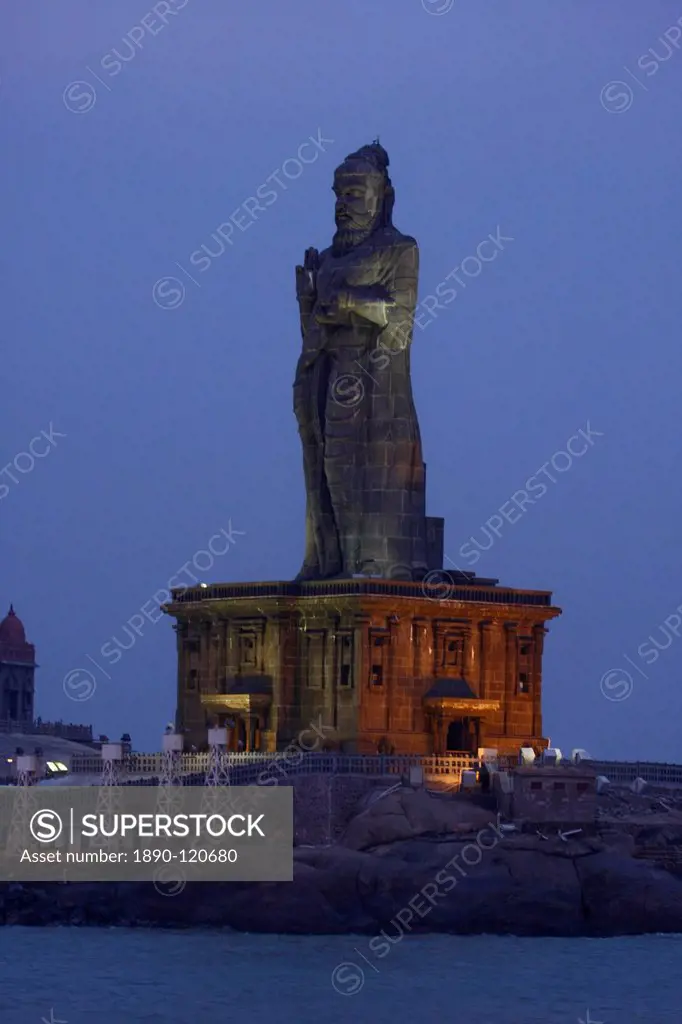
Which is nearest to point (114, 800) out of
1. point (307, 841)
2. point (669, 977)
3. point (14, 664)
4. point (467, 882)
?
point (307, 841)

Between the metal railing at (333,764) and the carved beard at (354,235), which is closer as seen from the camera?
the metal railing at (333,764)

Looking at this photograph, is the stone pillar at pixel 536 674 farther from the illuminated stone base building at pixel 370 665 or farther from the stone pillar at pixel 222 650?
the stone pillar at pixel 222 650

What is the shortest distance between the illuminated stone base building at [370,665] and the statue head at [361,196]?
880 centimetres

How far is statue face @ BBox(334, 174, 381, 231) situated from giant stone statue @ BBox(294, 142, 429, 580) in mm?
25

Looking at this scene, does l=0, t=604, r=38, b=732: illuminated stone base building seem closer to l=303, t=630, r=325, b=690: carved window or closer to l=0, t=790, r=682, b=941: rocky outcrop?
l=303, t=630, r=325, b=690: carved window

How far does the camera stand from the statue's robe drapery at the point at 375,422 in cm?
8125

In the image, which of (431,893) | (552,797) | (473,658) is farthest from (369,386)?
(431,893)

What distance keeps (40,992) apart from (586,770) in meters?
15.2

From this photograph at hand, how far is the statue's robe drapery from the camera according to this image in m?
81.2

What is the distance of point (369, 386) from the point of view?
8156cm

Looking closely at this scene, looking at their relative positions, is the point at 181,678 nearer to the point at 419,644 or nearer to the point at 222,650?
the point at 222,650

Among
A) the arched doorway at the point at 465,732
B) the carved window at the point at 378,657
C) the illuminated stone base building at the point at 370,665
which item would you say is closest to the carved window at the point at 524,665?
the illuminated stone base building at the point at 370,665

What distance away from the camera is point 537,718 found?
82.9 metres

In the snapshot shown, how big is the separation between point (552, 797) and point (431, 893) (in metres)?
4.28
